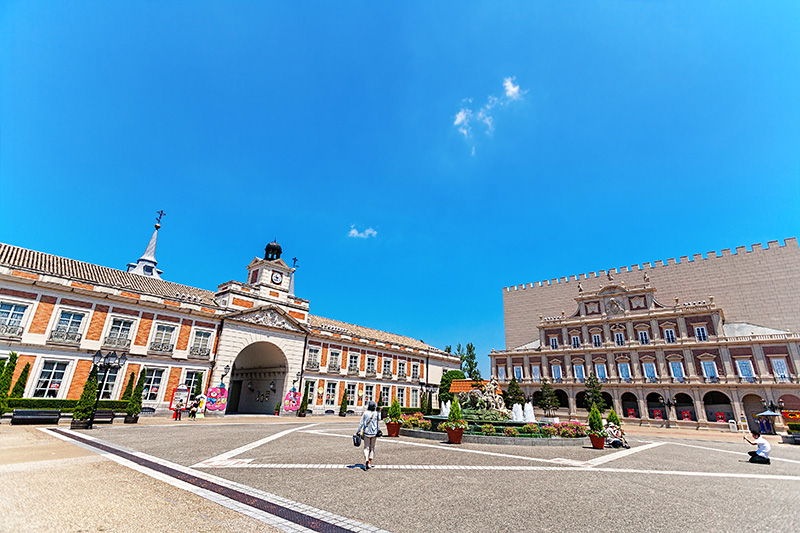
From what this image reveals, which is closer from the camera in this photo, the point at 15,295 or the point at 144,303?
the point at 15,295

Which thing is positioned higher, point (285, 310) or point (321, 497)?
point (285, 310)

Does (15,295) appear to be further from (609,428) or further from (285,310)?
(609,428)

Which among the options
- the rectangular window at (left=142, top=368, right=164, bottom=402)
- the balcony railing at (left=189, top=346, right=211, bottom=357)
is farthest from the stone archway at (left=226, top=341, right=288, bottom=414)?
the rectangular window at (left=142, top=368, right=164, bottom=402)

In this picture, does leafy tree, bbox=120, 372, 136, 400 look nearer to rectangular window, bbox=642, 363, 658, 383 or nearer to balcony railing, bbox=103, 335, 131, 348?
balcony railing, bbox=103, 335, 131, 348

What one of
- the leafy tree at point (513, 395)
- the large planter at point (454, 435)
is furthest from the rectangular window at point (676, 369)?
the large planter at point (454, 435)

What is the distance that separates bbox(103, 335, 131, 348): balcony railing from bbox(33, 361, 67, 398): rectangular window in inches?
104

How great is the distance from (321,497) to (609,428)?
16.0m

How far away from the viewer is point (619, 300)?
48188 mm

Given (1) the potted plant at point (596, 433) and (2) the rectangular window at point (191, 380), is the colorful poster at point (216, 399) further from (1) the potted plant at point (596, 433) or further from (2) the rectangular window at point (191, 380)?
(1) the potted plant at point (596, 433)

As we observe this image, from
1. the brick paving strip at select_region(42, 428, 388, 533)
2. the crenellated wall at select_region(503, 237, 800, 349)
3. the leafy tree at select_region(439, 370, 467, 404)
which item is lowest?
the brick paving strip at select_region(42, 428, 388, 533)

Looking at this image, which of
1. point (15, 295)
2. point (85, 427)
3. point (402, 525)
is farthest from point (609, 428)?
point (15, 295)

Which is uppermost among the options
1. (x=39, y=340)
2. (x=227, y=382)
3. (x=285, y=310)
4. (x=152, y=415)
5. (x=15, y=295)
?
(x=285, y=310)

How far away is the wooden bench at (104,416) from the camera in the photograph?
1953cm

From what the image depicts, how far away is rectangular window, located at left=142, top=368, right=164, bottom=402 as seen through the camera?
91.6 feet
